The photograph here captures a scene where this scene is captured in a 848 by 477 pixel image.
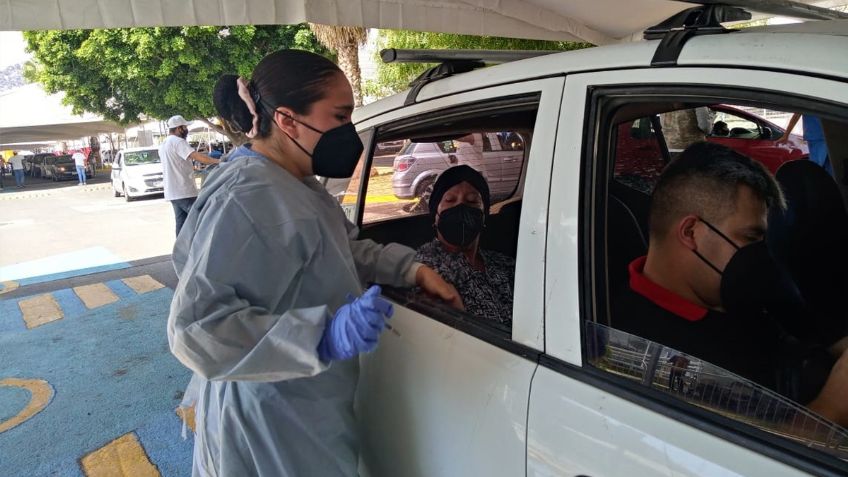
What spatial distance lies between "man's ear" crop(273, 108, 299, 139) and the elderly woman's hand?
59 centimetres

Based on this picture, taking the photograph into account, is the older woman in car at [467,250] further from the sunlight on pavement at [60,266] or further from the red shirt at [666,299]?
the sunlight on pavement at [60,266]

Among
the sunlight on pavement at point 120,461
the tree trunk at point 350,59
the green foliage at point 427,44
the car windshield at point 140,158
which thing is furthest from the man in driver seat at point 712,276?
the car windshield at point 140,158

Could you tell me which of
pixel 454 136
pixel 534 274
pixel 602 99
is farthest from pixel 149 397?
pixel 602 99

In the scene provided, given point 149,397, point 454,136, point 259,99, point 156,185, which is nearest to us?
point 259,99

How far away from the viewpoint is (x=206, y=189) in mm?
1372

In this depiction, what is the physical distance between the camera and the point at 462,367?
4.54ft

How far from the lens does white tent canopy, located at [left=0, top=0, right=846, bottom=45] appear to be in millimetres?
3031

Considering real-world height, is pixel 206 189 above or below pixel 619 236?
above

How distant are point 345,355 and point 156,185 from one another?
19.1m

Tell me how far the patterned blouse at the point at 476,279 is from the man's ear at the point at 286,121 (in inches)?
32.1

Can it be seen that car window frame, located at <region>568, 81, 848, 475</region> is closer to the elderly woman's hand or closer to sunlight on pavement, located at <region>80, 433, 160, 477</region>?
the elderly woman's hand

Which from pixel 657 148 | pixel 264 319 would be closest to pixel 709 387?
pixel 264 319

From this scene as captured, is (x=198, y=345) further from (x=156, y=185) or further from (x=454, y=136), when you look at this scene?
(x=156, y=185)

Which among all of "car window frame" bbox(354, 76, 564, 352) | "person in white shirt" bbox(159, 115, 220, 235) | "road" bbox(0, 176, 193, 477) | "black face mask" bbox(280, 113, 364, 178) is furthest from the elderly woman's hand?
"person in white shirt" bbox(159, 115, 220, 235)
